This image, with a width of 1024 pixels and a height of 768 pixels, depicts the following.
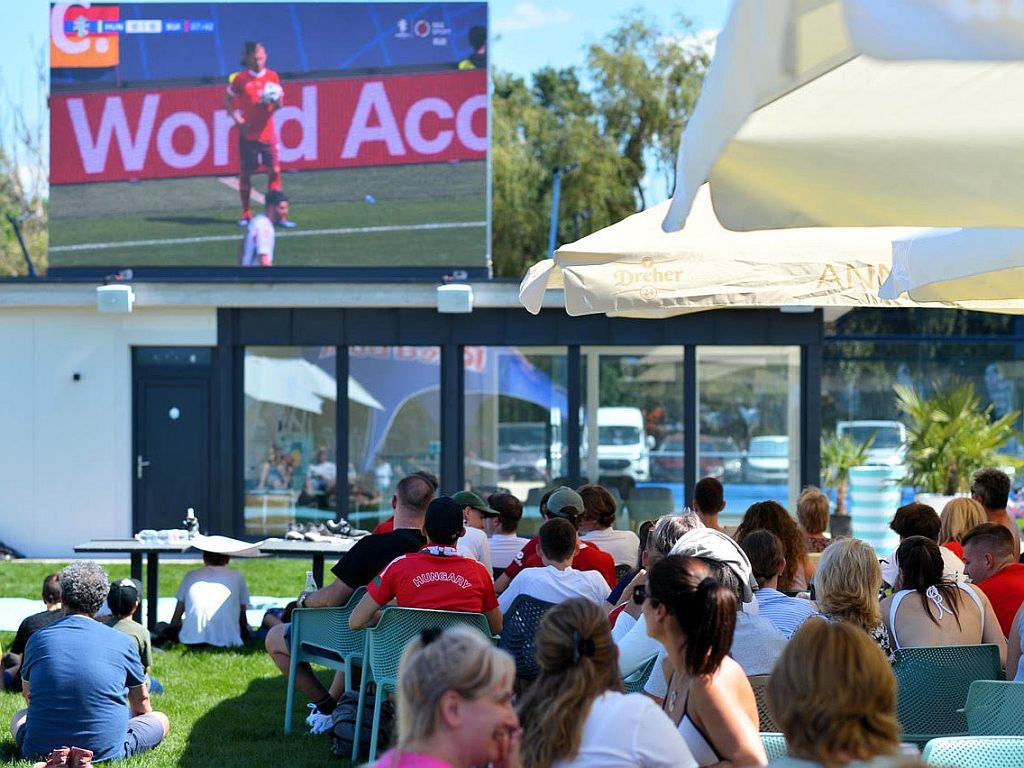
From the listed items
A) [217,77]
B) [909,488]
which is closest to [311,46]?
[217,77]

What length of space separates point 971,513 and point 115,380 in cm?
1054

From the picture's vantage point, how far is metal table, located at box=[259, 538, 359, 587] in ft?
30.4

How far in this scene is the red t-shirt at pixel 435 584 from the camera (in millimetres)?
5879

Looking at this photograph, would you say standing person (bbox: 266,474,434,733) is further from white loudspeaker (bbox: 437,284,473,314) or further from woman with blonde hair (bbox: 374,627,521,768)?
white loudspeaker (bbox: 437,284,473,314)

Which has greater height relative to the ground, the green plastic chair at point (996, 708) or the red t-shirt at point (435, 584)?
the red t-shirt at point (435, 584)

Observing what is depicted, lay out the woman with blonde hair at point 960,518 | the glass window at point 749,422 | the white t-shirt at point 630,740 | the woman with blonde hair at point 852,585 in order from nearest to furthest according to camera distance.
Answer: the white t-shirt at point 630,740
the woman with blonde hair at point 852,585
the woman with blonde hair at point 960,518
the glass window at point 749,422

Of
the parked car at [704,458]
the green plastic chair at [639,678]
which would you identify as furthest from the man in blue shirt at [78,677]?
the parked car at [704,458]

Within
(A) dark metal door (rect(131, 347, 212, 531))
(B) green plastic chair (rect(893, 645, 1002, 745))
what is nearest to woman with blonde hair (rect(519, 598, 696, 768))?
(B) green plastic chair (rect(893, 645, 1002, 745))

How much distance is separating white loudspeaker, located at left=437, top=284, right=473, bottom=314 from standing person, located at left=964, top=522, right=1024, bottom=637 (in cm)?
857

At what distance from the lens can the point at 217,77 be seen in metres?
16.4

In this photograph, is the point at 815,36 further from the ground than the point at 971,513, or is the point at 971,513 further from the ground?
the point at 815,36

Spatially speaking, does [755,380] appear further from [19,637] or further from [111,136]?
[19,637]

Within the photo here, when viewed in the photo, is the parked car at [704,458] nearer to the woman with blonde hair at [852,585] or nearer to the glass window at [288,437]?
the glass window at [288,437]

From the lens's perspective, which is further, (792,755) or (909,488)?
(909,488)
